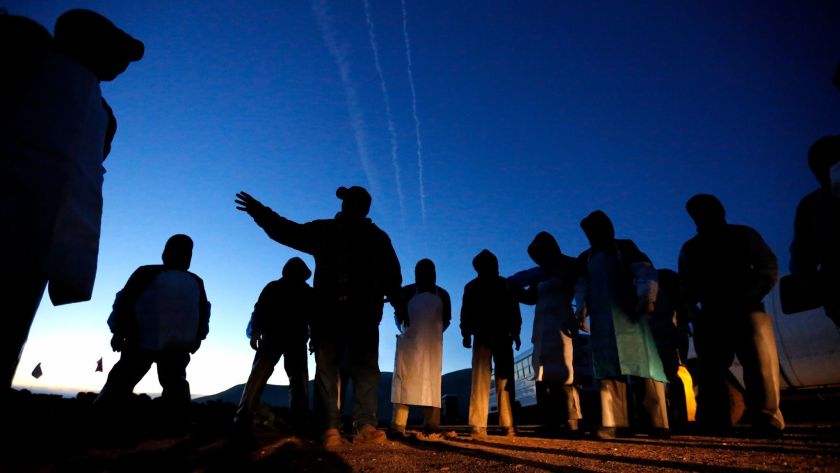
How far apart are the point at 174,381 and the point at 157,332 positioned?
55 cm

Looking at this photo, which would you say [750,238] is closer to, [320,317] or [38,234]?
[320,317]

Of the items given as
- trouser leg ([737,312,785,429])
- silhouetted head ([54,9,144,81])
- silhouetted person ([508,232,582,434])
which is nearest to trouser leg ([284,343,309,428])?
silhouetted person ([508,232,582,434])

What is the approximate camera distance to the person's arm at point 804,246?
2.90 m

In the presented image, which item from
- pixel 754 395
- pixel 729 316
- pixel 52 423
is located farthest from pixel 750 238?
pixel 52 423

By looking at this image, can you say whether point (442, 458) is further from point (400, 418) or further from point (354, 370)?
point (400, 418)

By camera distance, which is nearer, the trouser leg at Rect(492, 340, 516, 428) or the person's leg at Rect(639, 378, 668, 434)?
the person's leg at Rect(639, 378, 668, 434)

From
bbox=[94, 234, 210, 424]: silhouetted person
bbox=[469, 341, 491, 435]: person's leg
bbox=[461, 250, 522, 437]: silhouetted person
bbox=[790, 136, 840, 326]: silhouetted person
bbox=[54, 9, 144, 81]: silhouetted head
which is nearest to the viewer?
bbox=[54, 9, 144, 81]: silhouetted head

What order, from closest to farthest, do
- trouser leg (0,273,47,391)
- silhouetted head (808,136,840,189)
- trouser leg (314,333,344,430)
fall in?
trouser leg (0,273,47,391) < silhouetted head (808,136,840,189) < trouser leg (314,333,344,430)

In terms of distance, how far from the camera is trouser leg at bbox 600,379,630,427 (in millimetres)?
4043

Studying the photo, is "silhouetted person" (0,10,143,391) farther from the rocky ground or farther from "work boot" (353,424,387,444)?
"work boot" (353,424,387,444)

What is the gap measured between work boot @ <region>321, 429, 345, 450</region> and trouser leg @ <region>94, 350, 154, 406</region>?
1.92 metres

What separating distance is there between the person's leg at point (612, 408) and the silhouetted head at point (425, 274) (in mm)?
2397

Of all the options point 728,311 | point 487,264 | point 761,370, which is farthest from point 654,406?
point 487,264

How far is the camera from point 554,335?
5320mm
